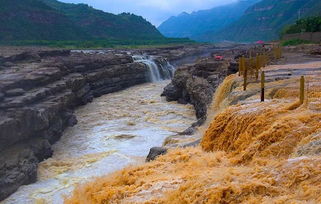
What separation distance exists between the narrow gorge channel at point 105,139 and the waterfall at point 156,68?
10.9 m

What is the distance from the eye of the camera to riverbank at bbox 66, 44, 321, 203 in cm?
729

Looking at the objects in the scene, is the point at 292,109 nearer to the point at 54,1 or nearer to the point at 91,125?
the point at 91,125

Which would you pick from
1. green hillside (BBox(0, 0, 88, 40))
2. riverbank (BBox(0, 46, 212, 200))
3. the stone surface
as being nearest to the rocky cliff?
riverbank (BBox(0, 46, 212, 200))

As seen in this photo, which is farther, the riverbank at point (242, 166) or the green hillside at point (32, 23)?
the green hillside at point (32, 23)

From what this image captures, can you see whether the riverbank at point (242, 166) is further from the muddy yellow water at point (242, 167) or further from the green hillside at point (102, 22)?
the green hillside at point (102, 22)

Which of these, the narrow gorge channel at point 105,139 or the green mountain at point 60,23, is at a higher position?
the green mountain at point 60,23

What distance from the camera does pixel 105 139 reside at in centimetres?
2391

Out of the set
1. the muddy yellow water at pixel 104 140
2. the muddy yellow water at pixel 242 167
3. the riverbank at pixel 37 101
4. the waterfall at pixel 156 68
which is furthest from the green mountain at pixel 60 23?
the muddy yellow water at pixel 242 167

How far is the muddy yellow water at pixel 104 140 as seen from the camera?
1741 cm

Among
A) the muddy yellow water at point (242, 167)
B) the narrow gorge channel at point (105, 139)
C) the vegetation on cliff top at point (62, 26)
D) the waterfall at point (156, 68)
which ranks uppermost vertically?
the vegetation on cliff top at point (62, 26)

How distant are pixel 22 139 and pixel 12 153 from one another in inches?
58.2

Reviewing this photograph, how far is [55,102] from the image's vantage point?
2638 centimetres

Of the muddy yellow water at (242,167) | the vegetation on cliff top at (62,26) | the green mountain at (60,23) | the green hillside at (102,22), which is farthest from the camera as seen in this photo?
the green hillside at (102,22)

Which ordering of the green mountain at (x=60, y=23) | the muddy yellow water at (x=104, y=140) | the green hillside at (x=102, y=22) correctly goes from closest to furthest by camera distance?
the muddy yellow water at (x=104, y=140), the green mountain at (x=60, y=23), the green hillside at (x=102, y=22)
